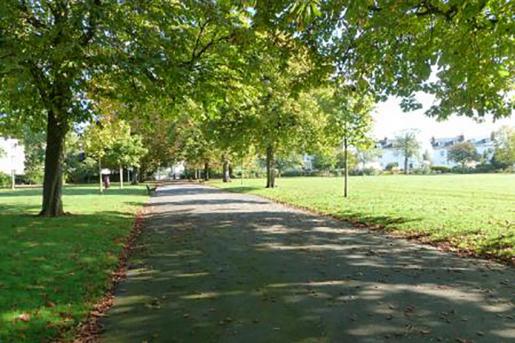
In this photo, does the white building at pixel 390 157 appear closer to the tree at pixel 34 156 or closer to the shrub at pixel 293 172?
the shrub at pixel 293 172

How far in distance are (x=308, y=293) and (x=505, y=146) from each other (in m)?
96.4

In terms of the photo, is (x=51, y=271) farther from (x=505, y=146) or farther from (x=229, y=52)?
(x=505, y=146)

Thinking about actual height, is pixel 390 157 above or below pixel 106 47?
above

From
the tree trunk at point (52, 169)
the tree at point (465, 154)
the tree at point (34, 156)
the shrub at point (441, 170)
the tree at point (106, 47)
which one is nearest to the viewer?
the tree at point (106, 47)

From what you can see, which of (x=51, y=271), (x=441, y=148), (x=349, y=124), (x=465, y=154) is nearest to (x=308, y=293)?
(x=51, y=271)

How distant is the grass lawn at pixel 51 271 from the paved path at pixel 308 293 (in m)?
0.54

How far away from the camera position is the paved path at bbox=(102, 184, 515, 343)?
17.1 ft

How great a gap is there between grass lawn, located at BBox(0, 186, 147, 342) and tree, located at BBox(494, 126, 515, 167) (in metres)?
89.4

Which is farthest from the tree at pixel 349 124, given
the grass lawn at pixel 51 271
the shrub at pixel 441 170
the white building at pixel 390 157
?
the white building at pixel 390 157

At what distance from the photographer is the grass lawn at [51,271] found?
5500 mm

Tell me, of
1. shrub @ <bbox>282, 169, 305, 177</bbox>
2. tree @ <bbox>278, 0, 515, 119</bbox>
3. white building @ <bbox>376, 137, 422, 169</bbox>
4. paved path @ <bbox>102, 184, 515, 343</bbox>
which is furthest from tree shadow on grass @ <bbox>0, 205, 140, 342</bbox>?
white building @ <bbox>376, 137, 422, 169</bbox>

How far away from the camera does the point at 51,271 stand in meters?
8.00

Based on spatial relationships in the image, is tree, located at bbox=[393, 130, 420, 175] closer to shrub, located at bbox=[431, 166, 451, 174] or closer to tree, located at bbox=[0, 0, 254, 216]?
shrub, located at bbox=[431, 166, 451, 174]

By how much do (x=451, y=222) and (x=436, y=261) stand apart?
15.9ft
